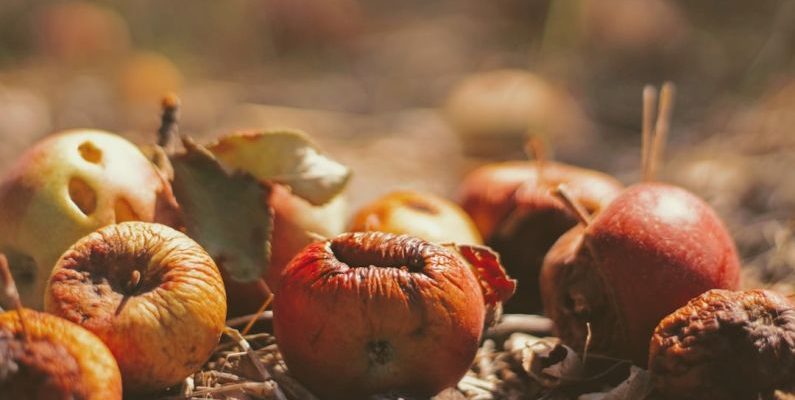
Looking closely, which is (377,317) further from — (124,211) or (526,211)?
(526,211)

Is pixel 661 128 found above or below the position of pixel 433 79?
above

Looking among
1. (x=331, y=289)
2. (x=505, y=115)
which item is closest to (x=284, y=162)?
(x=331, y=289)

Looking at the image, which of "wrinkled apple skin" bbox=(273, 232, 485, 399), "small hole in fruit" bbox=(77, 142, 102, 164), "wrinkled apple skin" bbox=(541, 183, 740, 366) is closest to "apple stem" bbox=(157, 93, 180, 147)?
"small hole in fruit" bbox=(77, 142, 102, 164)

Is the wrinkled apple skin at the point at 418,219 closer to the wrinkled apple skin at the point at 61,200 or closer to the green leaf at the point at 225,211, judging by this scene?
the green leaf at the point at 225,211

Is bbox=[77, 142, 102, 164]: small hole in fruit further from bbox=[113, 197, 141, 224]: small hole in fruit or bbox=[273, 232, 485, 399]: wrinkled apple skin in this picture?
bbox=[273, 232, 485, 399]: wrinkled apple skin

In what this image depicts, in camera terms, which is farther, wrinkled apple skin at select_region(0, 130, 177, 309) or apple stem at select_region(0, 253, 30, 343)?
wrinkled apple skin at select_region(0, 130, 177, 309)

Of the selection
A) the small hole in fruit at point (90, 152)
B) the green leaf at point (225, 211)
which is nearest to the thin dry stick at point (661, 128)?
the green leaf at point (225, 211)

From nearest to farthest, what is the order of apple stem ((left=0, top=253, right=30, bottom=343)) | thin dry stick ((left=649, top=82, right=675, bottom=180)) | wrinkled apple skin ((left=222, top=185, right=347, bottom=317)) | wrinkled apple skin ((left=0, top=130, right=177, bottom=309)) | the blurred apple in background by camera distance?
apple stem ((left=0, top=253, right=30, bottom=343)) < wrinkled apple skin ((left=0, top=130, right=177, bottom=309)) < wrinkled apple skin ((left=222, top=185, right=347, bottom=317)) < thin dry stick ((left=649, top=82, right=675, bottom=180)) < the blurred apple in background
